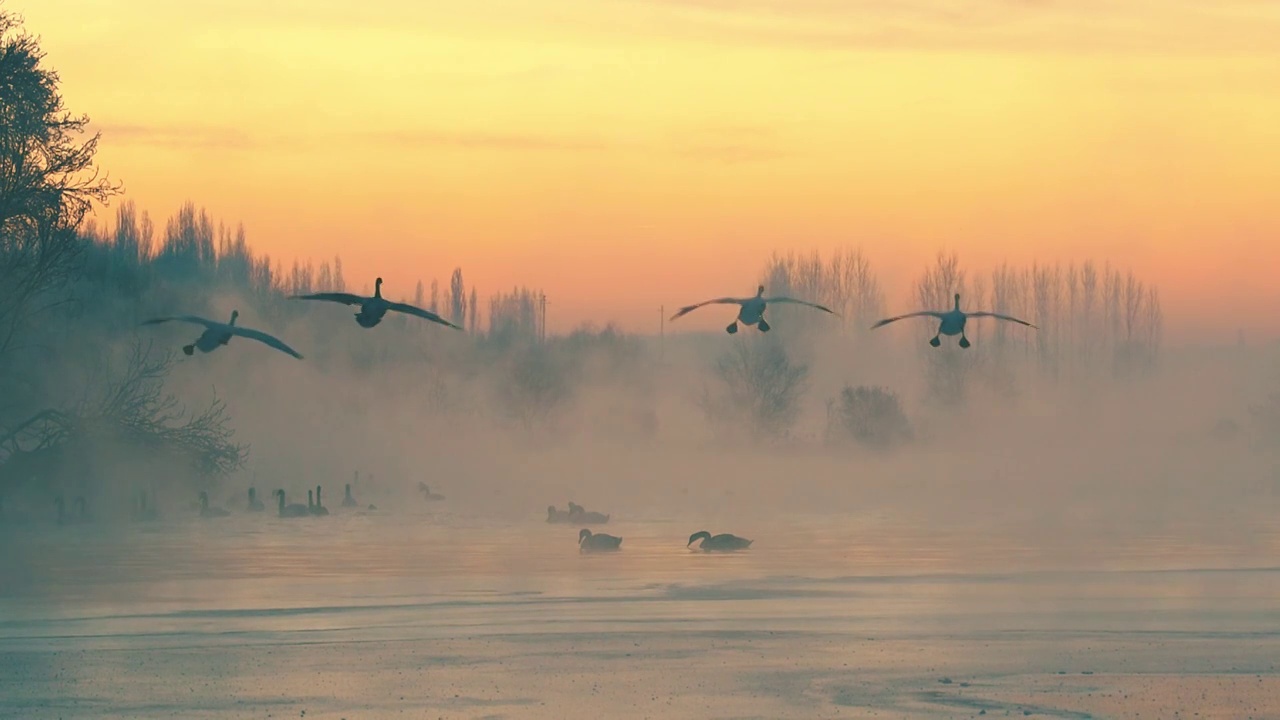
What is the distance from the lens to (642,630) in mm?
32812

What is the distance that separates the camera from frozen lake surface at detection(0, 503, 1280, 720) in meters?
25.3

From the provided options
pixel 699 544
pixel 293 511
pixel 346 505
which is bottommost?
pixel 699 544

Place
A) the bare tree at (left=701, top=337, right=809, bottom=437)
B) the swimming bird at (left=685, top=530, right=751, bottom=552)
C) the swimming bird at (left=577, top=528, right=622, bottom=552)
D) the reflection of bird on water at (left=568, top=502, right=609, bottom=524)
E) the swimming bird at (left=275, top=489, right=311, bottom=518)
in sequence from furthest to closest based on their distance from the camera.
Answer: the bare tree at (left=701, top=337, right=809, bottom=437) < the swimming bird at (left=275, top=489, right=311, bottom=518) < the reflection of bird on water at (left=568, top=502, right=609, bottom=524) < the swimming bird at (left=685, top=530, right=751, bottom=552) < the swimming bird at (left=577, top=528, right=622, bottom=552)

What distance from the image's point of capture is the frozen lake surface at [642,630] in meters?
25.3

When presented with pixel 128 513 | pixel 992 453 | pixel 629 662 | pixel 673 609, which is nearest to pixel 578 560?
pixel 673 609

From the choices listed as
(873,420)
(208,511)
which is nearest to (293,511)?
(208,511)

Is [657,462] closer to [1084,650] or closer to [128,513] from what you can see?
[128,513]

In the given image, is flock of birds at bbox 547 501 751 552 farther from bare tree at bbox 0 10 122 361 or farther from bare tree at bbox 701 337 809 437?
bare tree at bbox 701 337 809 437

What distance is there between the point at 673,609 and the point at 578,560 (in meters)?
14.1

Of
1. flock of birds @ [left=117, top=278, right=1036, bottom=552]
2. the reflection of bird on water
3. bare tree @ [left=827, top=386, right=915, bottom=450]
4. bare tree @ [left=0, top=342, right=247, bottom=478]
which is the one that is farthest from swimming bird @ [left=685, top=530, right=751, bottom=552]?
bare tree @ [left=827, top=386, right=915, bottom=450]

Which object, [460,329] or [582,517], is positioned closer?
[460,329]

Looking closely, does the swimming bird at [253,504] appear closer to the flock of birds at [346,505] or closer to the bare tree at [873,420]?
the flock of birds at [346,505]

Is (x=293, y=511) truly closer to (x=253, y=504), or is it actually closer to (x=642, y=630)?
(x=253, y=504)

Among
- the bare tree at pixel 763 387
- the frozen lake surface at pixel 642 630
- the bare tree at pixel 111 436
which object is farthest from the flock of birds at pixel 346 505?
the bare tree at pixel 763 387
